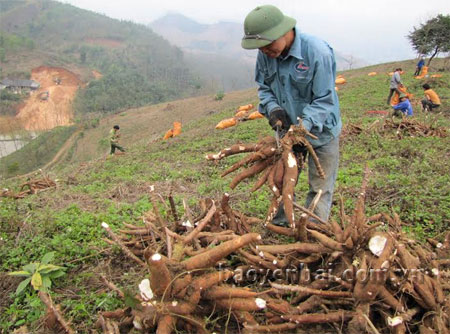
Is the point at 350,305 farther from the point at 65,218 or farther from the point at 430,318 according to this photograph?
the point at 65,218

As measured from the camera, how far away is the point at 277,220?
9.63 ft

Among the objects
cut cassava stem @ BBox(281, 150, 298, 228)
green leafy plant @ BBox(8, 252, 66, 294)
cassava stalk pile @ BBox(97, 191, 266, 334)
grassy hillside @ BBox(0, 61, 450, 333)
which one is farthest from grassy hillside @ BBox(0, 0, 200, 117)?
cassava stalk pile @ BBox(97, 191, 266, 334)

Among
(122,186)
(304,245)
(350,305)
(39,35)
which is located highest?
(39,35)

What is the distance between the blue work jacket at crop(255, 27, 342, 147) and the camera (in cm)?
234

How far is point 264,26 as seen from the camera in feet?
7.17

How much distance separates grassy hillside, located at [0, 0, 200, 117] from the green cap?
50584 mm

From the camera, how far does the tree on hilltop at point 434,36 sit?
69.9 ft

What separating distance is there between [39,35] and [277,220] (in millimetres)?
106049

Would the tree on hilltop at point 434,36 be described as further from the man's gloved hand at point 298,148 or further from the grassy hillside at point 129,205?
the man's gloved hand at point 298,148

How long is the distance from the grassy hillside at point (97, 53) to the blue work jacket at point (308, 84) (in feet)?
165

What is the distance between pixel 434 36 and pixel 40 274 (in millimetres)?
26888

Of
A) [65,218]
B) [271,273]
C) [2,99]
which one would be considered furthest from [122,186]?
[2,99]

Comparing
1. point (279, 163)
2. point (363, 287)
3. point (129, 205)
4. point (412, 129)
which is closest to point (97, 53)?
point (412, 129)

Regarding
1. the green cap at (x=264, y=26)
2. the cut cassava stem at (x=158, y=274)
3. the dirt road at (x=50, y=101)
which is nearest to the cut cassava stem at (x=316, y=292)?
the cut cassava stem at (x=158, y=274)
